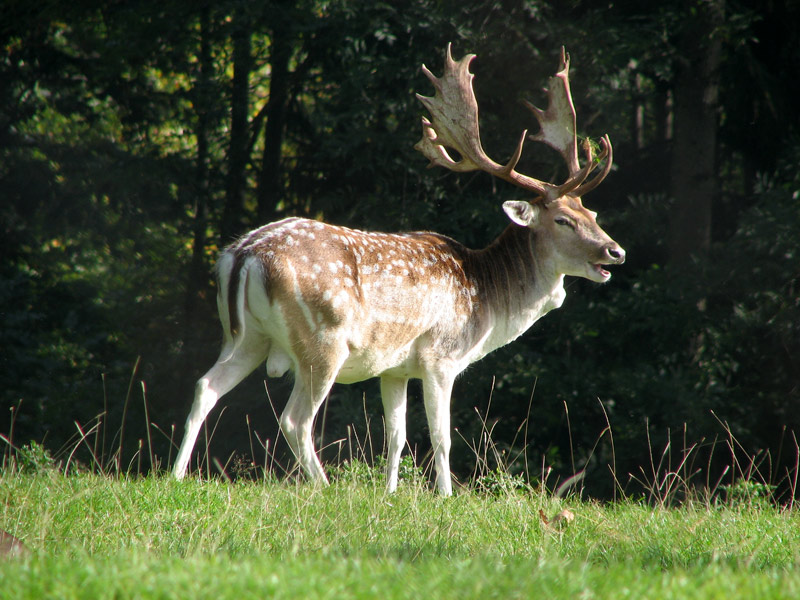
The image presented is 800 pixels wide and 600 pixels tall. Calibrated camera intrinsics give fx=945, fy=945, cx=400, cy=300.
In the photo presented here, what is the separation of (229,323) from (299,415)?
696 millimetres

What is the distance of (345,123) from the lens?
10.1m

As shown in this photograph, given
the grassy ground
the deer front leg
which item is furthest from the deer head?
the grassy ground

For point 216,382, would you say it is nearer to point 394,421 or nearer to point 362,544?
point 394,421

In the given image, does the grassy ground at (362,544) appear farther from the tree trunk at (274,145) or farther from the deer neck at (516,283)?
the tree trunk at (274,145)

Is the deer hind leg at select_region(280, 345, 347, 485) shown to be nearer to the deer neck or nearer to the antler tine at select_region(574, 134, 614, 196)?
the deer neck

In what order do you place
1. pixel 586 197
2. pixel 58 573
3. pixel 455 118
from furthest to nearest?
pixel 586 197, pixel 455 118, pixel 58 573

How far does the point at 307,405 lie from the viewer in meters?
5.66

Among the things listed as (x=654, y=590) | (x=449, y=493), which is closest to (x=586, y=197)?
(x=449, y=493)

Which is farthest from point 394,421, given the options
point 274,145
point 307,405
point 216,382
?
point 274,145

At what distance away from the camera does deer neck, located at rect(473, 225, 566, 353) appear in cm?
655

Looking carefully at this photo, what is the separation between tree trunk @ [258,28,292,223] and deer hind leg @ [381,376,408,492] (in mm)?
5036

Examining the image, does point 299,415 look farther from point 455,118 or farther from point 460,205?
point 460,205

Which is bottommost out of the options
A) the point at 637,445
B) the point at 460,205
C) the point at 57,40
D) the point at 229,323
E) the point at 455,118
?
the point at 637,445

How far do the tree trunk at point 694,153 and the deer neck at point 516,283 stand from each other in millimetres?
3692
